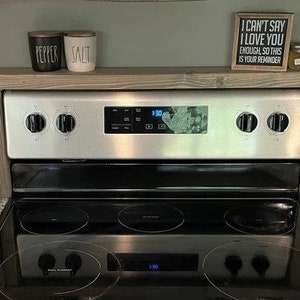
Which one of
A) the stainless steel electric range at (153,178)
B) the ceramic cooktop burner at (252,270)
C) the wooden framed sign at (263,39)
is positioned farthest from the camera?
the wooden framed sign at (263,39)

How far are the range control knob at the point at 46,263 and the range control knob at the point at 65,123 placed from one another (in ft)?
0.98

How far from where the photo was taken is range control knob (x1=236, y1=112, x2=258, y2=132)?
1133 millimetres

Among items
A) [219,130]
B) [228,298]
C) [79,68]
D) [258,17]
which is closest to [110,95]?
[79,68]

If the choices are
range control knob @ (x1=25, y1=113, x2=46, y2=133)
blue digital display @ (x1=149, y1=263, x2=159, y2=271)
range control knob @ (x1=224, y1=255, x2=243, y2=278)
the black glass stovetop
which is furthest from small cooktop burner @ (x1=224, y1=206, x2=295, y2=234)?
range control knob @ (x1=25, y1=113, x2=46, y2=133)

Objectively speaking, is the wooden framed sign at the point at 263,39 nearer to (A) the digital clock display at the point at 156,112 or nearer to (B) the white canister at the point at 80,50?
(A) the digital clock display at the point at 156,112

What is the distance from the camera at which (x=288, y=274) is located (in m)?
0.93

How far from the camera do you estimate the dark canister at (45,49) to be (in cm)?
110

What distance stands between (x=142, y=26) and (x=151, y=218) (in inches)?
17.5

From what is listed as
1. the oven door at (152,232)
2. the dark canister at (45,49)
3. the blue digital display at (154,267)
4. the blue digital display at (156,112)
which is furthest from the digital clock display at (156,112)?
the blue digital display at (154,267)

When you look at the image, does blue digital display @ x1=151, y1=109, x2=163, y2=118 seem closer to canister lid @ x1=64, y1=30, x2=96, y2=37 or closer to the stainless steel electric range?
the stainless steel electric range

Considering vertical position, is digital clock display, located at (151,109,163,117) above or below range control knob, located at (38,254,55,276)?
above

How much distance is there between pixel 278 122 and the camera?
3.72ft

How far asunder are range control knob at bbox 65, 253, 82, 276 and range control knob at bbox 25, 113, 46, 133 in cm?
31

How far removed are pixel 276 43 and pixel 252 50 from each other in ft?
0.18
